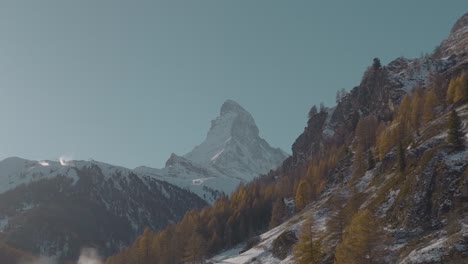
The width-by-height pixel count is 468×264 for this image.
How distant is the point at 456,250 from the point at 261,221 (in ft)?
360

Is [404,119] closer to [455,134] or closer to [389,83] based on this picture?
[455,134]

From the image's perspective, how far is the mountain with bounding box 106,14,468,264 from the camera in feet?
193

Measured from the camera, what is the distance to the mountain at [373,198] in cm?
5897

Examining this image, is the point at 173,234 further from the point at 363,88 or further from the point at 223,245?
the point at 363,88

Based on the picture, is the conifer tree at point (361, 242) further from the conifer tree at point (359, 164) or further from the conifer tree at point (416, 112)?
the conifer tree at point (416, 112)

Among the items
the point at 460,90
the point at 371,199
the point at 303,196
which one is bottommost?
the point at 371,199

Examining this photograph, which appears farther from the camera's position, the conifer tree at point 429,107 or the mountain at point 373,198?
the conifer tree at point 429,107

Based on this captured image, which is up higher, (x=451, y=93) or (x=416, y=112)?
(x=451, y=93)

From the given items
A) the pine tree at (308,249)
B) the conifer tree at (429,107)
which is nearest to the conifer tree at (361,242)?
the pine tree at (308,249)

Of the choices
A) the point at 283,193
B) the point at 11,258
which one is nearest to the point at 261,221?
the point at 283,193

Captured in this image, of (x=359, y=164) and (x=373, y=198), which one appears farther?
(x=359, y=164)

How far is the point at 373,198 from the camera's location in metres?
81.3

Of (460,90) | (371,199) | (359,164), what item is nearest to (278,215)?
(359,164)

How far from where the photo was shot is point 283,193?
167 m
